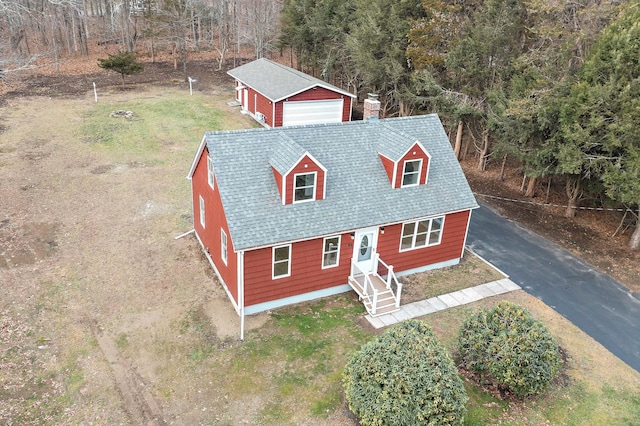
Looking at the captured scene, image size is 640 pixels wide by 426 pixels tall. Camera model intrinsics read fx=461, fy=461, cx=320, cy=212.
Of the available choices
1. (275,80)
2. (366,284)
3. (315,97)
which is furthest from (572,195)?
(275,80)

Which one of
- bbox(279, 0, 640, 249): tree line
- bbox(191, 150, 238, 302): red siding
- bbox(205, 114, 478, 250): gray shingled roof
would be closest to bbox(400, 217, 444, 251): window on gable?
bbox(205, 114, 478, 250): gray shingled roof

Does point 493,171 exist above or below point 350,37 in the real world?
below

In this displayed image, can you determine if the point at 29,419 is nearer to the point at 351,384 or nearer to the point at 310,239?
the point at 351,384

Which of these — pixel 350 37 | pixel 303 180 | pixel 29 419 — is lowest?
pixel 29 419

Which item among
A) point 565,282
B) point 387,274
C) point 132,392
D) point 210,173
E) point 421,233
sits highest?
point 210,173

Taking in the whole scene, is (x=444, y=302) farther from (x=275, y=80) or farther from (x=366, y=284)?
(x=275, y=80)

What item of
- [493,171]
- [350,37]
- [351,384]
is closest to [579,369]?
[351,384]

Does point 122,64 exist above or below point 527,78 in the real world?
below
